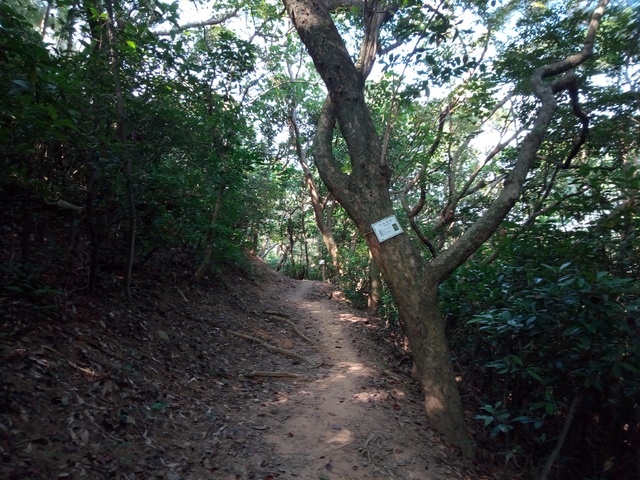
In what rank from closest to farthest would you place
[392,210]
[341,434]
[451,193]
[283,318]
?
[341,434] < [392,210] < [451,193] < [283,318]

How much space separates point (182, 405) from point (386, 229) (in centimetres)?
307

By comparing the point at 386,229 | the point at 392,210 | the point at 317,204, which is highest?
the point at 317,204

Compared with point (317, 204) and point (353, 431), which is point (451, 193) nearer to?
point (353, 431)

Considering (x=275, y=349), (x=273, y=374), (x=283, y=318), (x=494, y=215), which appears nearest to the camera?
(x=494, y=215)

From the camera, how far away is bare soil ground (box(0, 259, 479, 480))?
2.94 meters

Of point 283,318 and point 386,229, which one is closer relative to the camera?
point 386,229

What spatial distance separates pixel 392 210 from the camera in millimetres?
4488

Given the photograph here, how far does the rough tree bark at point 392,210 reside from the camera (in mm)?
4215

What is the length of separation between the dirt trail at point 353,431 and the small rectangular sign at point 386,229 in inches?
86.9

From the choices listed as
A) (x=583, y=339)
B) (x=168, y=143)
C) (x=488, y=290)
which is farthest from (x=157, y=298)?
(x=583, y=339)

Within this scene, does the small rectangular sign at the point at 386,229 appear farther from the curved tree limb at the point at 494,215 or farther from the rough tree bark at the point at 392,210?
the curved tree limb at the point at 494,215

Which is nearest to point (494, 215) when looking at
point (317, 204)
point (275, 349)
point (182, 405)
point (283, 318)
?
point (182, 405)

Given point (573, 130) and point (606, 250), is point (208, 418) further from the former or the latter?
point (573, 130)

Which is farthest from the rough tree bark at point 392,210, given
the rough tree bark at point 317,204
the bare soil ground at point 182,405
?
the rough tree bark at point 317,204
